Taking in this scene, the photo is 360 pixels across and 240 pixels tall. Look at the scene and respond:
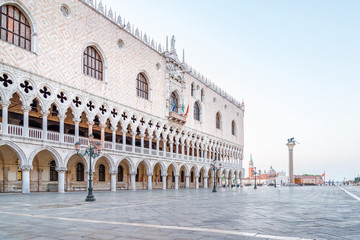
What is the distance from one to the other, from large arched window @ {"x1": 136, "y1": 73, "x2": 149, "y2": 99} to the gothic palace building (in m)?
0.09

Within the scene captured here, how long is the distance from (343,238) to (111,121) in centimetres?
2237

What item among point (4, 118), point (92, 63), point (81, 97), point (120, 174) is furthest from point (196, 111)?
point (4, 118)

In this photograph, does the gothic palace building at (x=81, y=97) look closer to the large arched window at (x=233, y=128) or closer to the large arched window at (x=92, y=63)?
the large arched window at (x=92, y=63)

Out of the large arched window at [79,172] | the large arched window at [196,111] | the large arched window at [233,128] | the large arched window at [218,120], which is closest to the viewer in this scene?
the large arched window at [79,172]

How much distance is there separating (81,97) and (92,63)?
129 inches

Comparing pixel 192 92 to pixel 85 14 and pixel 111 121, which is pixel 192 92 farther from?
pixel 85 14

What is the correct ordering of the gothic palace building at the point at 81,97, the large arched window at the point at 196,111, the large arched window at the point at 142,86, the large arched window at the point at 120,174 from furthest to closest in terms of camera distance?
1. the large arched window at the point at 196,111
2. the large arched window at the point at 120,174
3. the large arched window at the point at 142,86
4. the gothic palace building at the point at 81,97

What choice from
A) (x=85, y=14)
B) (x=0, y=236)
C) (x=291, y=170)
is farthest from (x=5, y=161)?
(x=291, y=170)

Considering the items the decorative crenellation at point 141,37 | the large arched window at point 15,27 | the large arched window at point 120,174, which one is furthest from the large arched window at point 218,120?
the large arched window at point 15,27

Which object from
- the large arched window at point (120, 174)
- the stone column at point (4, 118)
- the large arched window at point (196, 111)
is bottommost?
the large arched window at point (120, 174)

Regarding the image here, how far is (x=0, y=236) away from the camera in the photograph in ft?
17.4

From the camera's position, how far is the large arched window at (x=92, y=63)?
2422 centimetres

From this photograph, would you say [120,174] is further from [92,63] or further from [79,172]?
[92,63]

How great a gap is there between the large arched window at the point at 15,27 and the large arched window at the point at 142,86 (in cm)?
1158
